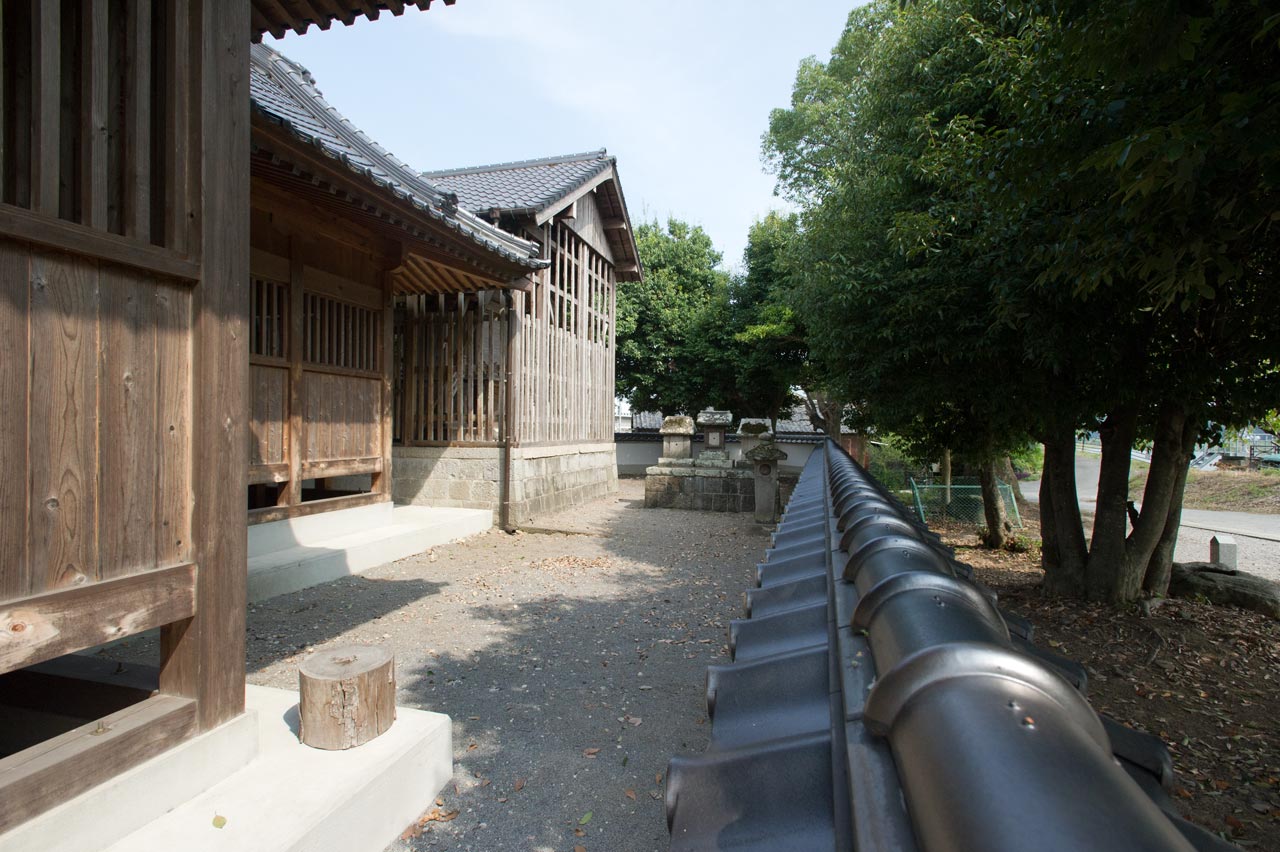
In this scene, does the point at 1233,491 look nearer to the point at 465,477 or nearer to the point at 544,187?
the point at 544,187

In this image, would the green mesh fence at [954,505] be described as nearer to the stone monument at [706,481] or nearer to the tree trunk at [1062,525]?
the stone monument at [706,481]

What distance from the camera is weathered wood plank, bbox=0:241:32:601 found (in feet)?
5.99

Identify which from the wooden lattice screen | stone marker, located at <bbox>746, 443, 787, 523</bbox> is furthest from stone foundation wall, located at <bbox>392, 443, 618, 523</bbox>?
stone marker, located at <bbox>746, 443, 787, 523</bbox>

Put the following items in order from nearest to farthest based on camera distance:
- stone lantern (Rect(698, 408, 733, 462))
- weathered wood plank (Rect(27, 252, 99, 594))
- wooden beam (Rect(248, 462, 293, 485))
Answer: weathered wood plank (Rect(27, 252, 99, 594)) → wooden beam (Rect(248, 462, 293, 485)) → stone lantern (Rect(698, 408, 733, 462))

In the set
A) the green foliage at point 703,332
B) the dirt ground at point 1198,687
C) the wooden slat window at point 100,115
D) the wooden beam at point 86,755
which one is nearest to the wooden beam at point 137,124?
the wooden slat window at point 100,115

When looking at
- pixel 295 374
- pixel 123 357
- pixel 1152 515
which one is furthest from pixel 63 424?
pixel 1152 515

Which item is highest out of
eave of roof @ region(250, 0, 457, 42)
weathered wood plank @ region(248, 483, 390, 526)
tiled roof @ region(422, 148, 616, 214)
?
tiled roof @ region(422, 148, 616, 214)

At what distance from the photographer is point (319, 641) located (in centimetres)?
495

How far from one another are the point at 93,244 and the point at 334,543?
18.0 ft

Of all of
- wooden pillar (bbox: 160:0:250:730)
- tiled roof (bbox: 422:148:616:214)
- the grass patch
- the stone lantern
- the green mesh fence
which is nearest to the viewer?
wooden pillar (bbox: 160:0:250:730)

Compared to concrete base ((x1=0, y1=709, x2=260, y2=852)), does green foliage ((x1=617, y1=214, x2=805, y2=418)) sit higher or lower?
higher

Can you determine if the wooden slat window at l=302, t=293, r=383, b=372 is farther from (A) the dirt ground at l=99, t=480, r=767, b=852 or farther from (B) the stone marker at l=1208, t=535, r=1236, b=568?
(B) the stone marker at l=1208, t=535, r=1236, b=568

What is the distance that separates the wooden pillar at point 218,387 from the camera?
2338mm

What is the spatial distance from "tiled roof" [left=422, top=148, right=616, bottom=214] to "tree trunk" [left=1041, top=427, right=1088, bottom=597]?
8111mm
